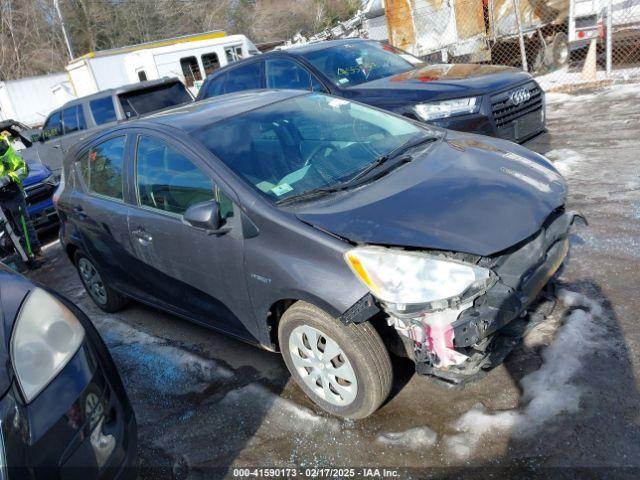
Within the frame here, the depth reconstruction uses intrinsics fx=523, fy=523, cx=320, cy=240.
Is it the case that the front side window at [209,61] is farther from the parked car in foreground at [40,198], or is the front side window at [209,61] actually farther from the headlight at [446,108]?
the headlight at [446,108]

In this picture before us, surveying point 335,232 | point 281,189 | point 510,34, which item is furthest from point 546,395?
point 510,34

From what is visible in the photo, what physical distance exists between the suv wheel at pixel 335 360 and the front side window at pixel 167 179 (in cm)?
94

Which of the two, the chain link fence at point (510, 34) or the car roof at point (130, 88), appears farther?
the chain link fence at point (510, 34)

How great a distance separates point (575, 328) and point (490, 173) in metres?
1.06

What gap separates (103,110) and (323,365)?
28.6ft

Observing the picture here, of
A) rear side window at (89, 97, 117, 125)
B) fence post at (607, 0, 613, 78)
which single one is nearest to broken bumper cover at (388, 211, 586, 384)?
fence post at (607, 0, 613, 78)

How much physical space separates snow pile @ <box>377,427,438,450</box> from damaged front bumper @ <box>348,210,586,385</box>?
1.02ft

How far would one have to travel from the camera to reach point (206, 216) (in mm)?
2816

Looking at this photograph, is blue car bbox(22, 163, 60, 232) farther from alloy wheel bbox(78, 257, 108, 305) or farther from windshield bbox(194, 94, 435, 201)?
windshield bbox(194, 94, 435, 201)

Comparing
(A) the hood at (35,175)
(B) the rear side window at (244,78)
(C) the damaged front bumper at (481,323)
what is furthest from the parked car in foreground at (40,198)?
(C) the damaged front bumper at (481,323)

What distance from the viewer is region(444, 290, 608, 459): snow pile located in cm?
254

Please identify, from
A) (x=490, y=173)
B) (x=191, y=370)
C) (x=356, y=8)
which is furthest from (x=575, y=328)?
(x=356, y=8)

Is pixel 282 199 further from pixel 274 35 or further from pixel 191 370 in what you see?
pixel 274 35

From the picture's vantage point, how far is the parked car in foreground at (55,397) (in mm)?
1842
